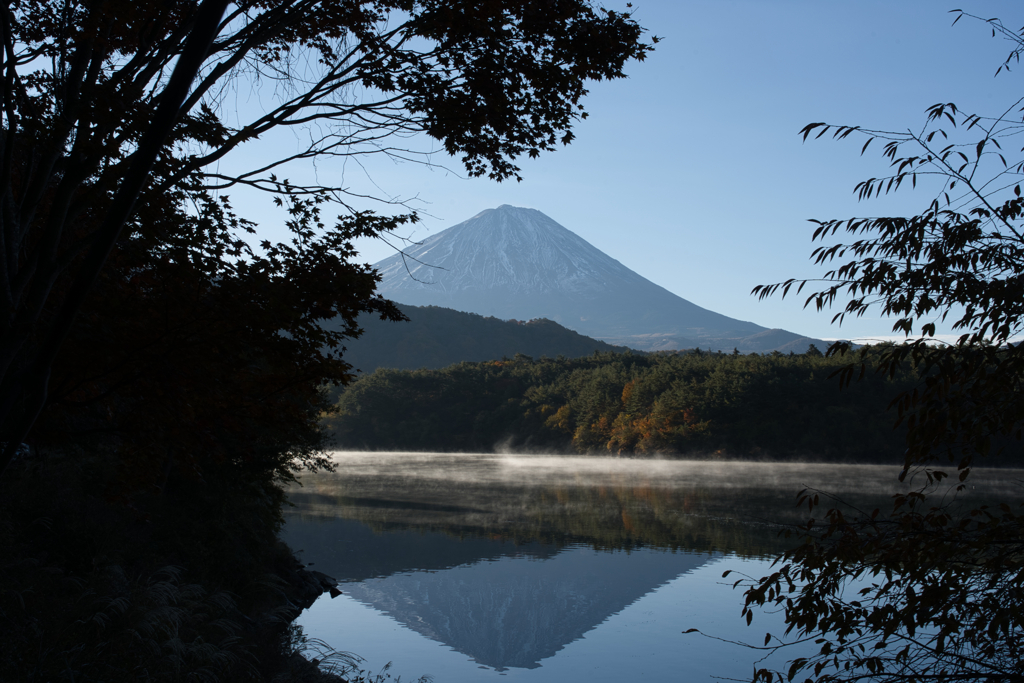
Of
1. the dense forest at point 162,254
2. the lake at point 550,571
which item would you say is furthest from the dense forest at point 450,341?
the dense forest at point 162,254

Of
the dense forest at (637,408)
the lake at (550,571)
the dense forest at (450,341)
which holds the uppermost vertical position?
the dense forest at (450,341)

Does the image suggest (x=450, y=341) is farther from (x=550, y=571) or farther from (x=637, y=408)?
(x=550, y=571)

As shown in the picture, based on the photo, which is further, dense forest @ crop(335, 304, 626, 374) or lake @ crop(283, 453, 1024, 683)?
dense forest @ crop(335, 304, 626, 374)

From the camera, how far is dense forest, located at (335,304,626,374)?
121 meters

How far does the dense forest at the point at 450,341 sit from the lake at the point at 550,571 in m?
83.9

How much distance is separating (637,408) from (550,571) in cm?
4402

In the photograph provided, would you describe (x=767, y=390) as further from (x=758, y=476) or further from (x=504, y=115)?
(x=504, y=115)

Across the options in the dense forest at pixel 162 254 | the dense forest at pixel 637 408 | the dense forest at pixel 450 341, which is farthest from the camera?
the dense forest at pixel 450 341

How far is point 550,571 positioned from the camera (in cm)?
1820

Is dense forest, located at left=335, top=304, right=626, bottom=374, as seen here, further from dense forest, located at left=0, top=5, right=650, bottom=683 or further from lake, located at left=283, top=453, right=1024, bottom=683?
dense forest, located at left=0, top=5, right=650, bottom=683

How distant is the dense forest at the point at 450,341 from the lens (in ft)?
397

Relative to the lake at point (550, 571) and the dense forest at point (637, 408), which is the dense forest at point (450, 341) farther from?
the lake at point (550, 571)

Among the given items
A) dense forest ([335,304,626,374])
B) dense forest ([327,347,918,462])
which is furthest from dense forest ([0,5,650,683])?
dense forest ([335,304,626,374])

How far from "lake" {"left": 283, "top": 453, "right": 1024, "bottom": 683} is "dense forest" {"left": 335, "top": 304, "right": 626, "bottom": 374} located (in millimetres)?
83881
